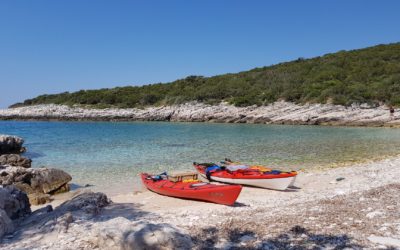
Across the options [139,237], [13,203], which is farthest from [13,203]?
[139,237]

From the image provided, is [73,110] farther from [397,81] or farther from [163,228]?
[163,228]

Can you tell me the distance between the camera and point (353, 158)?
19562mm

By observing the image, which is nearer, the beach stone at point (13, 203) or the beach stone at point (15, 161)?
the beach stone at point (13, 203)

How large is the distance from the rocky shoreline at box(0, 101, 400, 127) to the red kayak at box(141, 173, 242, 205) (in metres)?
39.0

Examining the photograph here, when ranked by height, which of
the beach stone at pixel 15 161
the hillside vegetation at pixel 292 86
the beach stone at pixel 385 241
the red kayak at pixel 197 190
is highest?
the hillside vegetation at pixel 292 86

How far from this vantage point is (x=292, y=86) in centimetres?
6394

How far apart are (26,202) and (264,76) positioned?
71749 millimetres

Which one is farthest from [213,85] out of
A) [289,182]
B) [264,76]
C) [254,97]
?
[289,182]

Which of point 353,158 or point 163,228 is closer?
point 163,228

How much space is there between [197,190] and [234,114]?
49.4 metres

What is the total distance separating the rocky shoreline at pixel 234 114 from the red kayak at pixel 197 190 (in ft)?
128

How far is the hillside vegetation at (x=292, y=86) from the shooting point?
54.8 m

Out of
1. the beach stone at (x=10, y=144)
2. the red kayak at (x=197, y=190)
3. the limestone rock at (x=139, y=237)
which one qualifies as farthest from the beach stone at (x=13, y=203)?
the beach stone at (x=10, y=144)

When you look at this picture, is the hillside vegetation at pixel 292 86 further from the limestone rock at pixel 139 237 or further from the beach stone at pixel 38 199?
the limestone rock at pixel 139 237
